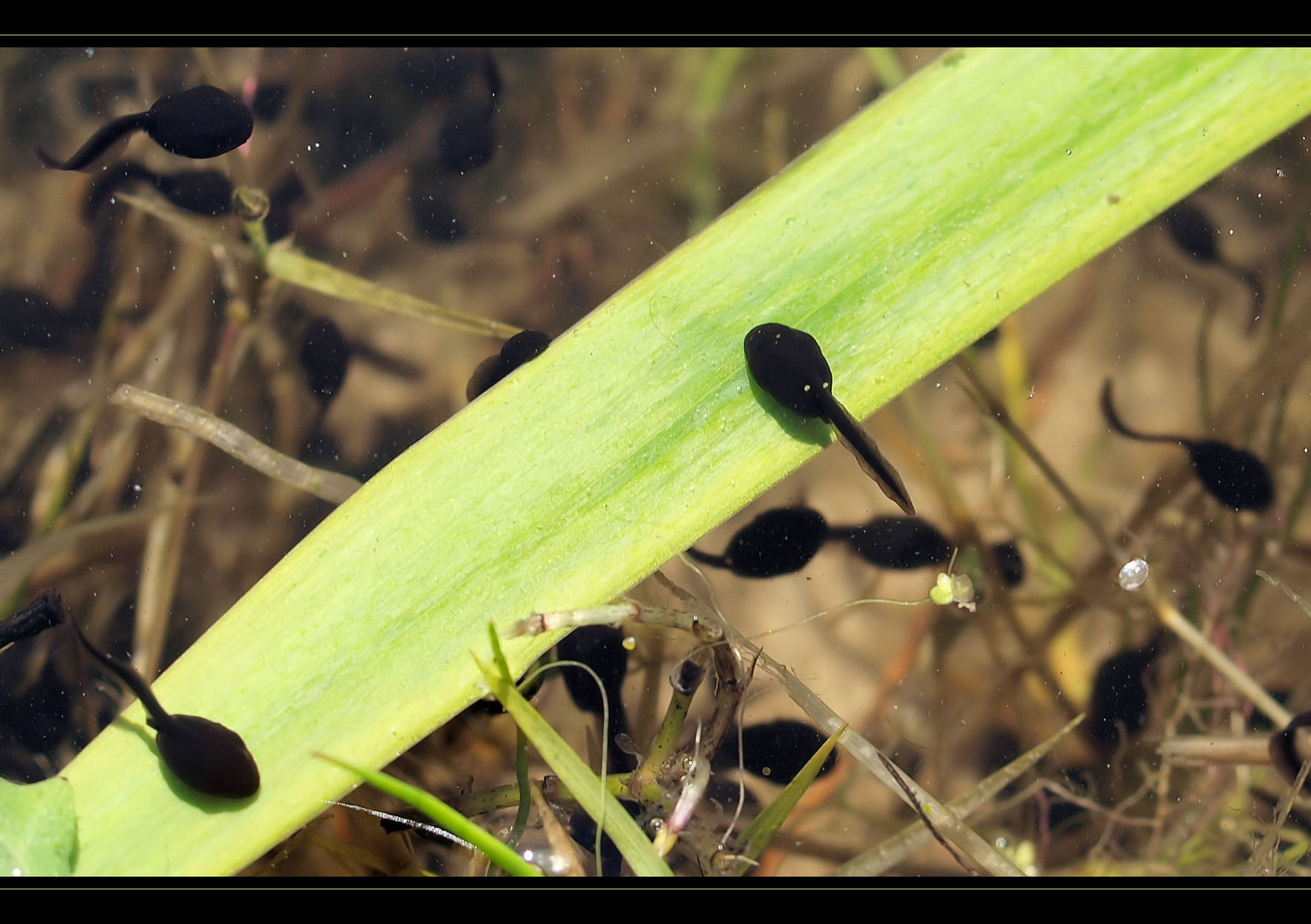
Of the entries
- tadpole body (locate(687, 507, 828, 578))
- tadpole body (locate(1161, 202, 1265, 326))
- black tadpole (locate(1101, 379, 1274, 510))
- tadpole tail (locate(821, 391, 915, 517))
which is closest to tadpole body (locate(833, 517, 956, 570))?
tadpole body (locate(687, 507, 828, 578))

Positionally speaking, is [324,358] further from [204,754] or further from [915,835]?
[915,835]

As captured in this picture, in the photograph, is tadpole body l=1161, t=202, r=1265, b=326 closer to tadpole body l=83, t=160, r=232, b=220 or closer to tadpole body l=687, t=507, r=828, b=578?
tadpole body l=687, t=507, r=828, b=578

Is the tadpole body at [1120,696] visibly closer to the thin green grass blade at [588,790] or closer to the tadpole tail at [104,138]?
the thin green grass blade at [588,790]

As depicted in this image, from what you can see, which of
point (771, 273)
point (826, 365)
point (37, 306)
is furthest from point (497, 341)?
point (37, 306)

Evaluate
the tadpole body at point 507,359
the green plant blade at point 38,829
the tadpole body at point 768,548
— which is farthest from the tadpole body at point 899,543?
the green plant blade at point 38,829

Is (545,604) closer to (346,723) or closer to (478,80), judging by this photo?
(346,723)
